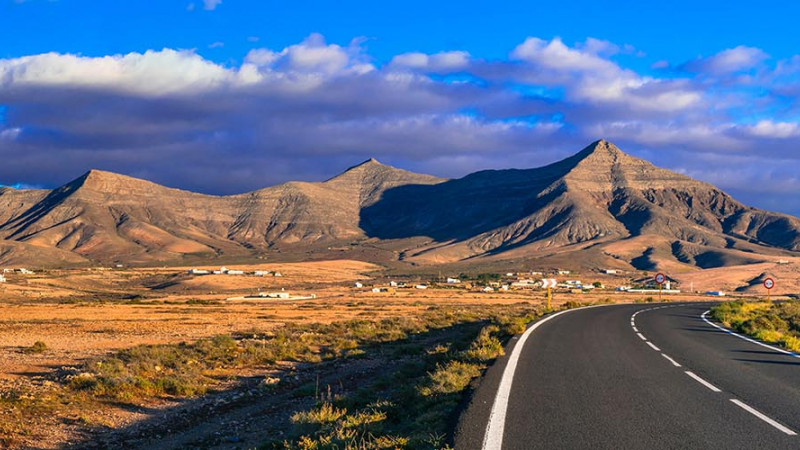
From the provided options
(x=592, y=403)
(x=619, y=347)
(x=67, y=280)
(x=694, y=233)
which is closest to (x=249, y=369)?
(x=619, y=347)

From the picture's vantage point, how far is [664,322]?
30656 millimetres

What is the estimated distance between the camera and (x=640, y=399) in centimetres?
1081

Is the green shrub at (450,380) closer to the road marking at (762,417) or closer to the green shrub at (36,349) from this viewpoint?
the road marking at (762,417)

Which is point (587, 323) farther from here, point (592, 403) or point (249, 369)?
point (592, 403)

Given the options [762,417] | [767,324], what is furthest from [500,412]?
[767,324]

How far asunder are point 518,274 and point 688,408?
136m

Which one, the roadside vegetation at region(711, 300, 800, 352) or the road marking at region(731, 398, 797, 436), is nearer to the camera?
the road marking at region(731, 398, 797, 436)

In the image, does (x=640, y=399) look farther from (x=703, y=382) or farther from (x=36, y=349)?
(x=36, y=349)

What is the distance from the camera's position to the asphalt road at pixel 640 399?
8.20 metres

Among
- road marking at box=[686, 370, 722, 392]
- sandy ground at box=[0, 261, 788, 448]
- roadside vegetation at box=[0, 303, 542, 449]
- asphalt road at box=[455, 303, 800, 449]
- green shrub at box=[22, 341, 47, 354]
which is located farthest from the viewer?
green shrub at box=[22, 341, 47, 354]

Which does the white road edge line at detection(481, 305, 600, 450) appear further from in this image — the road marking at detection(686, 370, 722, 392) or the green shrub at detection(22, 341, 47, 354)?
the green shrub at detection(22, 341, 47, 354)

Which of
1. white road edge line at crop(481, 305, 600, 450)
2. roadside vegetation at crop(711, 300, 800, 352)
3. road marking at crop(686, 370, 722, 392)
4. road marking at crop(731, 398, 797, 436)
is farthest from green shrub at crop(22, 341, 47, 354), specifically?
roadside vegetation at crop(711, 300, 800, 352)

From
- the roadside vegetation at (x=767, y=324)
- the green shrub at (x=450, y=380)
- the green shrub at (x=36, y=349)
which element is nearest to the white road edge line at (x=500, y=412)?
the green shrub at (x=450, y=380)

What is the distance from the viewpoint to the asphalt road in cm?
820
